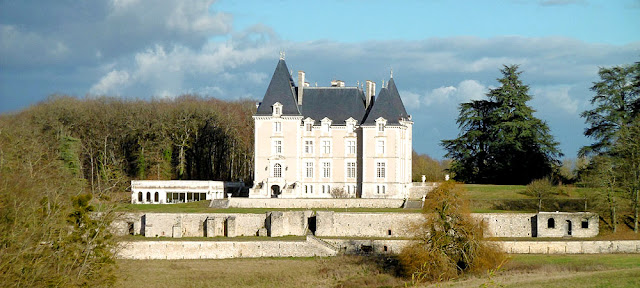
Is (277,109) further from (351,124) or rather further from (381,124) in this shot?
(381,124)

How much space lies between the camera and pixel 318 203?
149 feet

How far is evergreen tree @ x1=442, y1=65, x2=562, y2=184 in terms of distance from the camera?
5122cm

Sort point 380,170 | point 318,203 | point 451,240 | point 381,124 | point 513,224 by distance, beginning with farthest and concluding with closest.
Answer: point 380,170 < point 381,124 < point 318,203 < point 513,224 < point 451,240

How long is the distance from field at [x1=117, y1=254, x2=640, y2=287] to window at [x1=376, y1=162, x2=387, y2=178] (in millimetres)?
11960

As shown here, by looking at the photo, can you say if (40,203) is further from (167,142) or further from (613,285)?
(167,142)

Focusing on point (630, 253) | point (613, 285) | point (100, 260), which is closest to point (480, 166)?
point (630, 253)

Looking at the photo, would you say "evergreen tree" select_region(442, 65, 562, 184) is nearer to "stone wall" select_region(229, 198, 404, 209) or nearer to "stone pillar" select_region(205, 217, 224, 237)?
"stone wall" select_region(229, 198, 404, 209)

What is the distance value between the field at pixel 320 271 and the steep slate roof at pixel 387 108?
1304cm

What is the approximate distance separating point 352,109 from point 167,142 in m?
13.0

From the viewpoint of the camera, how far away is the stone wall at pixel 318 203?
45.1 m

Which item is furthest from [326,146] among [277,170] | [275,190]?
[275,190]

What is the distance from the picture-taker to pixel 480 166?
53.7 metres

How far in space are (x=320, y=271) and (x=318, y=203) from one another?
1110cm

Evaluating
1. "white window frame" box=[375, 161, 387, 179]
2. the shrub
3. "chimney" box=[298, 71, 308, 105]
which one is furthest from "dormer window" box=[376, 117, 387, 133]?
the shrub
